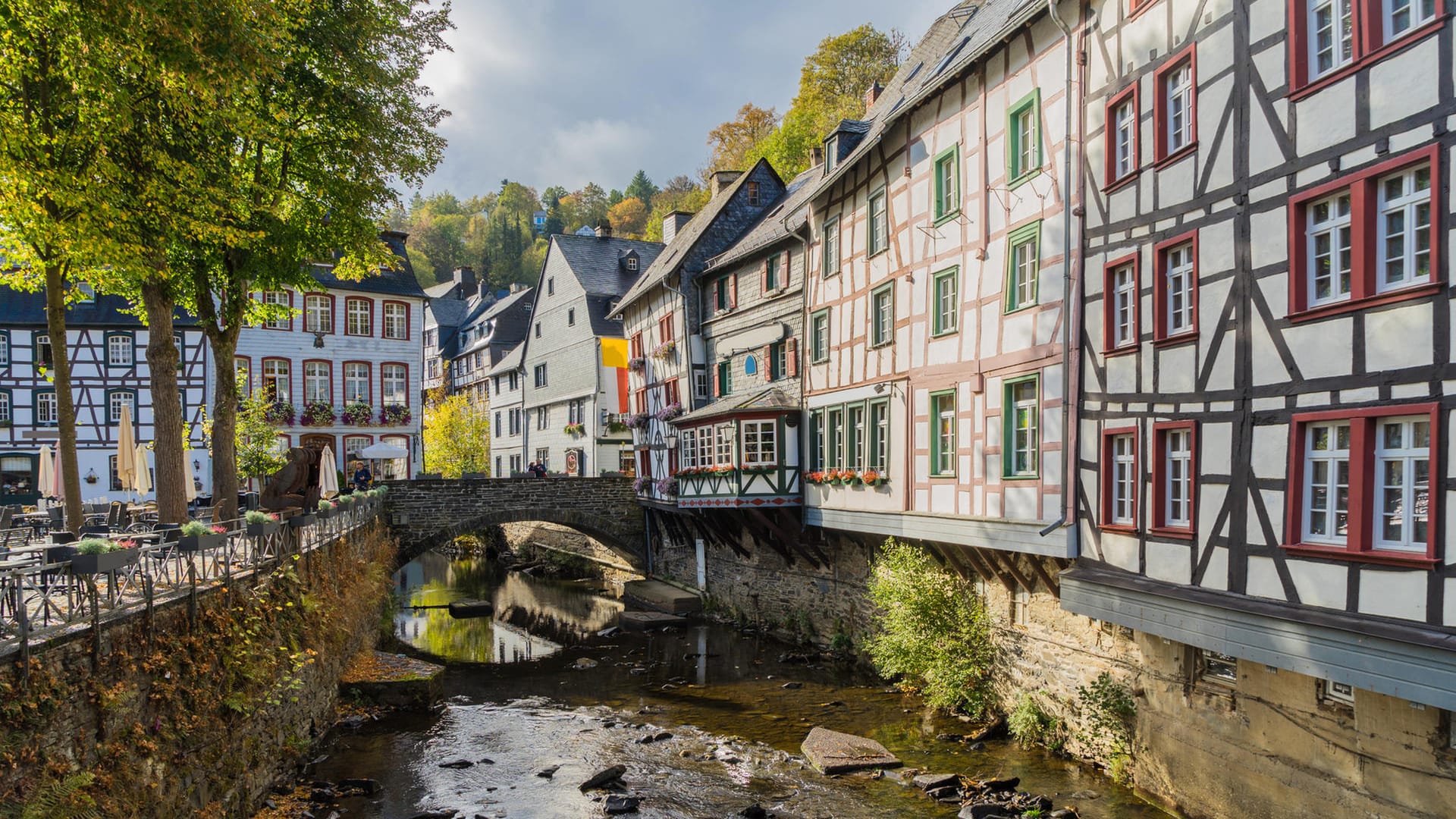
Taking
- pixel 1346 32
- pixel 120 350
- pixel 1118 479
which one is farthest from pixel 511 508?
pixel 1346 32

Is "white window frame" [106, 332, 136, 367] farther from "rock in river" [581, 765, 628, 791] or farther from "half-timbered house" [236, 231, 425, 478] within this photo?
"rock in river" [581, 765, 628, 791]

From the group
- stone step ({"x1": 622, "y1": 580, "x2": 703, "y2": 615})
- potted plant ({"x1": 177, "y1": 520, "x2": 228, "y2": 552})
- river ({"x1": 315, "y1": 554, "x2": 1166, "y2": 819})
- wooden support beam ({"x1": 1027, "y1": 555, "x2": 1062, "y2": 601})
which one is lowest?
stone step ({"x1": 622, "y1": 580, "x2": 703, "y2": 615})

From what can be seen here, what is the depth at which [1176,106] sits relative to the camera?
38.4 ft

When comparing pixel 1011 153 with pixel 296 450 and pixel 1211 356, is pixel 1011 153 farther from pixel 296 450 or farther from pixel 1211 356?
pixel 296 450

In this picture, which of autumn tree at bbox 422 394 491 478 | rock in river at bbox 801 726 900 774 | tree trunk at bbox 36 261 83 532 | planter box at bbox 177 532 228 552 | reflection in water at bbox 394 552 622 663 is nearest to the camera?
planter box at bbox 177 532 228 552

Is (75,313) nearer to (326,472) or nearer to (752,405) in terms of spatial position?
(326,472)

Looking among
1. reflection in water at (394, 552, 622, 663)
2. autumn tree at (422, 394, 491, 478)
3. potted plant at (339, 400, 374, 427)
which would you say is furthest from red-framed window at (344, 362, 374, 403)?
autumn tree at (422, 394, 491, 478)

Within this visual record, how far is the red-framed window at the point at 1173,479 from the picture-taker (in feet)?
36.5

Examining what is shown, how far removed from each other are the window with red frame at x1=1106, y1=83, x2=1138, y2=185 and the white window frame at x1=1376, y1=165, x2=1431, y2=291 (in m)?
3.80

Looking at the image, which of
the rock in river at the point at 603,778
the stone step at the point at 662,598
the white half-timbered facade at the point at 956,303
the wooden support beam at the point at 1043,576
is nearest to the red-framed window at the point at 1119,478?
the white half-timbered facade at the point at 956,303

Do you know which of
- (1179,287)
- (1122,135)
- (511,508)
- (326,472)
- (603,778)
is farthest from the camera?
(511,508)

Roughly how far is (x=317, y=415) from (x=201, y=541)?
2461cm

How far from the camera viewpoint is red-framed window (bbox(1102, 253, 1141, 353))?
1218 cm

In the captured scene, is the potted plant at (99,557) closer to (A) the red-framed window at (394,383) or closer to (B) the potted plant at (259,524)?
(B) the potted plant at (259,524)
